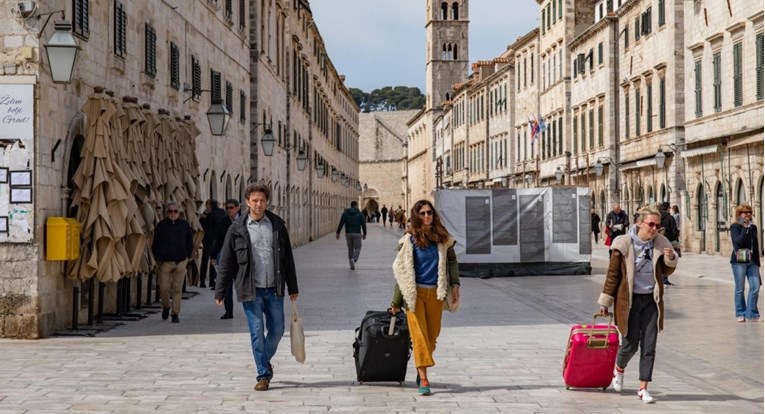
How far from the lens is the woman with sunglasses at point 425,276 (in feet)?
30.4

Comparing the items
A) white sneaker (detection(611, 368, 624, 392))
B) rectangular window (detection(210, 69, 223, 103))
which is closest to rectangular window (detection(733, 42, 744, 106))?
rectangular window (detection(210, 69, 223, 103))

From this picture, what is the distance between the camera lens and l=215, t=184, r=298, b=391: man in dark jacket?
31.3 ft

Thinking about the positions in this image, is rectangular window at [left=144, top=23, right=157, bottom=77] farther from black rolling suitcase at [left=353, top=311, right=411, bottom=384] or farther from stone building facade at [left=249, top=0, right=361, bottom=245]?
stone building facade at [left=249, top=0, right=361, bottom=245]

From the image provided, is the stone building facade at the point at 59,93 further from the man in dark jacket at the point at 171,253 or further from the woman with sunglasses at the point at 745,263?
the woman with sunglasses at the point at 745,263

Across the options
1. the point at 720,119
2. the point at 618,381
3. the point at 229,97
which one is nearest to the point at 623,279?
the point at 618,381

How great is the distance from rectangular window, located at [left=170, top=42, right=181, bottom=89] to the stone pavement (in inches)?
213

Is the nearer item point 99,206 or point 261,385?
point 261,385

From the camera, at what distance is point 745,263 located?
15336mm

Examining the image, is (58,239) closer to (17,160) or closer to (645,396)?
(17,160)

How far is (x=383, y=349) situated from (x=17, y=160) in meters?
5.93

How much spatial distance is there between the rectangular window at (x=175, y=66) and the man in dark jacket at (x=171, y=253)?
6459 millimetres

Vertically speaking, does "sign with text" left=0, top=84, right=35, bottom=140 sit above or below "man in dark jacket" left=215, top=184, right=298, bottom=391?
above

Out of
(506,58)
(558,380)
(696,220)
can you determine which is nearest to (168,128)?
(558,380)

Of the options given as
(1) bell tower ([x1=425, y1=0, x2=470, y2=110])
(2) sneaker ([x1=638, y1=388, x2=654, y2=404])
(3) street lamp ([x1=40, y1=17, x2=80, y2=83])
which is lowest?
(2) sneaker ([x1=638, y1=388, x2=654, y2=404])
